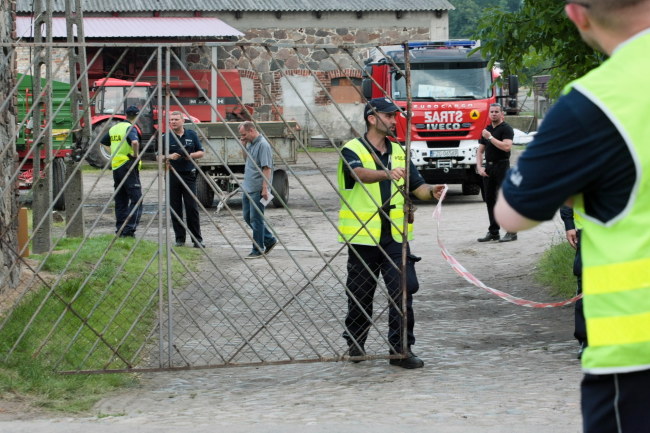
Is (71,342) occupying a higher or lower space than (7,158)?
lower

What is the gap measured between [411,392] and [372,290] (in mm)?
1201

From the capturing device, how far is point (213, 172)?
2012 cm

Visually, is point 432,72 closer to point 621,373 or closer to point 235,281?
point 235,281

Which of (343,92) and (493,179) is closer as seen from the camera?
(493,179)

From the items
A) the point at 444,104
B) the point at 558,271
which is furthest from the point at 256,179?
the point at 444,104

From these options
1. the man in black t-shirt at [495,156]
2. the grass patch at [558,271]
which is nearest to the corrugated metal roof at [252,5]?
the man in black t-shirt at [495,156]

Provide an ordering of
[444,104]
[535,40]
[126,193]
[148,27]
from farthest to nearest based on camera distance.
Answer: [148,27], [444,104], [126,193], [535,40]

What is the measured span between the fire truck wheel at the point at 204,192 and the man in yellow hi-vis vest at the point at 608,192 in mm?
16197

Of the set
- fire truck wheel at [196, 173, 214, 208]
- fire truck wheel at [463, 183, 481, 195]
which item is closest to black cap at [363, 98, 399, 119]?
fire truck wheel at [196, 173, 214, 208]

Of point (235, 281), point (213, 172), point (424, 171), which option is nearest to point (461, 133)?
point (424, 171)

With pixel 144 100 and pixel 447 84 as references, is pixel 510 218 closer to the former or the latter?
pixel 447 84

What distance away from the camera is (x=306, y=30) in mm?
39062

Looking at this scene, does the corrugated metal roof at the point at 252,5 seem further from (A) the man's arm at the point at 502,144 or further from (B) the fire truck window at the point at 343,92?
(A) the man's arm at the point at 502,144

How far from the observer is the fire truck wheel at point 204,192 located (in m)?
19.1
